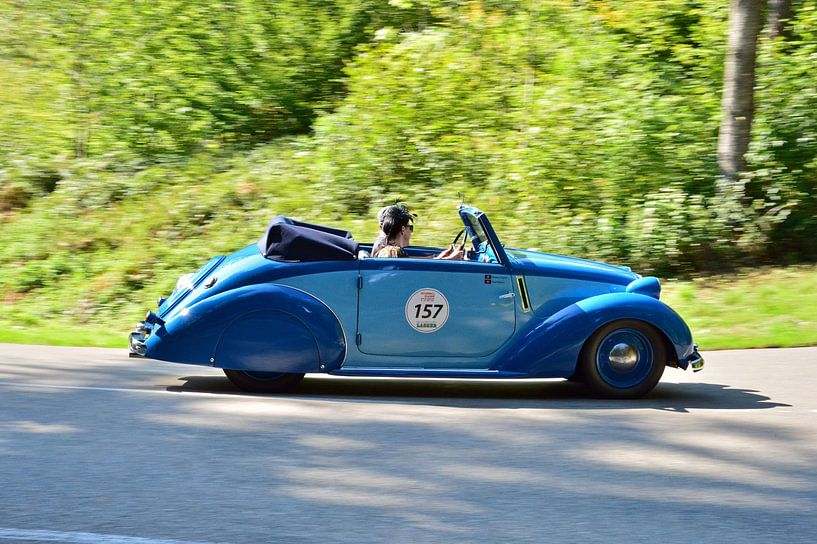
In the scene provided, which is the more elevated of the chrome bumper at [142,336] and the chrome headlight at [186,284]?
the chrome headlight at [186,284]

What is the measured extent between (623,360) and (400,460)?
8.47ft

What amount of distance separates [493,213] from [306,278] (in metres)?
7.01

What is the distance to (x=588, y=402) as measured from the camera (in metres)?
7.91

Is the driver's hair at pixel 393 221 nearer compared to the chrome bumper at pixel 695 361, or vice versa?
the chrome bumper at pixel 695 361

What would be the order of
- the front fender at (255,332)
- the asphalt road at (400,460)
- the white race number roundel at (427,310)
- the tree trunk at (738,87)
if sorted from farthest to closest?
the tree trunk at (738,87) → the white race number roundel at (427,310) → the front fender at (255,332) → the asphalt road at (400,460)

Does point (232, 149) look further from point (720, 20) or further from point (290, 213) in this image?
point (720, 20)

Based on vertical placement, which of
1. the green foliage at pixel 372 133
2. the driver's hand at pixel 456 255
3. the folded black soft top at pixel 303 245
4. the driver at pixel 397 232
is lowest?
the folded black soft top at pixel 303 245

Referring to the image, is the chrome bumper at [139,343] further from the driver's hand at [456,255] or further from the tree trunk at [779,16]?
the tree trunk at [779,16]

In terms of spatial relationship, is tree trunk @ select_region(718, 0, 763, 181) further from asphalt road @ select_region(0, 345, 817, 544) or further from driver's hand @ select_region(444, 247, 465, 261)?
driver's hand @ select_region(444, 247, 465, 261)

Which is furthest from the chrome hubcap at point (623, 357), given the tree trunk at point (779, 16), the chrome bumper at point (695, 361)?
the tree trunk at point (779, 16)

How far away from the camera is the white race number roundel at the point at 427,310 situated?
777 cm

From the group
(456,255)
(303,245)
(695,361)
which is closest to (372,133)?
(456,255)

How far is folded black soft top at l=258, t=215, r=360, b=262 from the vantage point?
784 cm

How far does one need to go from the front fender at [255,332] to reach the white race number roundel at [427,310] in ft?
1.81
